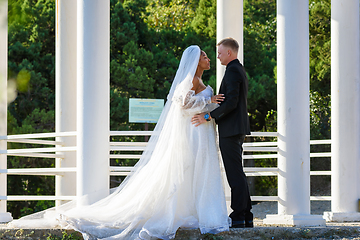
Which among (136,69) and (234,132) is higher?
(136,69)

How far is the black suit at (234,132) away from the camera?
6020 millimetres

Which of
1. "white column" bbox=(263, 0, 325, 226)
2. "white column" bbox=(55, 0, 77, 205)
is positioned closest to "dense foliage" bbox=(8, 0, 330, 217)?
"white column" bbox=(55, 0, 77, 205)

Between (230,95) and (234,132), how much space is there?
504 mm

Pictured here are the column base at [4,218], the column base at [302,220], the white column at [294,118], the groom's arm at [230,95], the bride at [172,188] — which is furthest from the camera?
the column base at [4,218]

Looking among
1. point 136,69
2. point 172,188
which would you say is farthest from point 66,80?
point 136,69

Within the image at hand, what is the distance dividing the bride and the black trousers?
15 cm

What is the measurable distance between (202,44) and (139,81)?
13.7 ft

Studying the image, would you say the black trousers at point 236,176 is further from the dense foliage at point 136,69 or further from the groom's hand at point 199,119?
the dense foliage at point 136,69

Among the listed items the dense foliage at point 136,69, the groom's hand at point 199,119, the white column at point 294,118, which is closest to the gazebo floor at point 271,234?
the white column at point 294,118

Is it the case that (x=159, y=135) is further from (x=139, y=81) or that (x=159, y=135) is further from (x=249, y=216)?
(x=139, y=81)

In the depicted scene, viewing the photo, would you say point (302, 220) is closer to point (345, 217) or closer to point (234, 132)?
point (345, 217)

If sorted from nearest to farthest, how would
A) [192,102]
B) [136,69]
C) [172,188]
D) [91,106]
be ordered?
[172,188], [192,102], [91,106], [136,69]

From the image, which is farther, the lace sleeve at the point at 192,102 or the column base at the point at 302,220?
the column base at the point at 302,220

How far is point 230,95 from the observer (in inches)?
238
